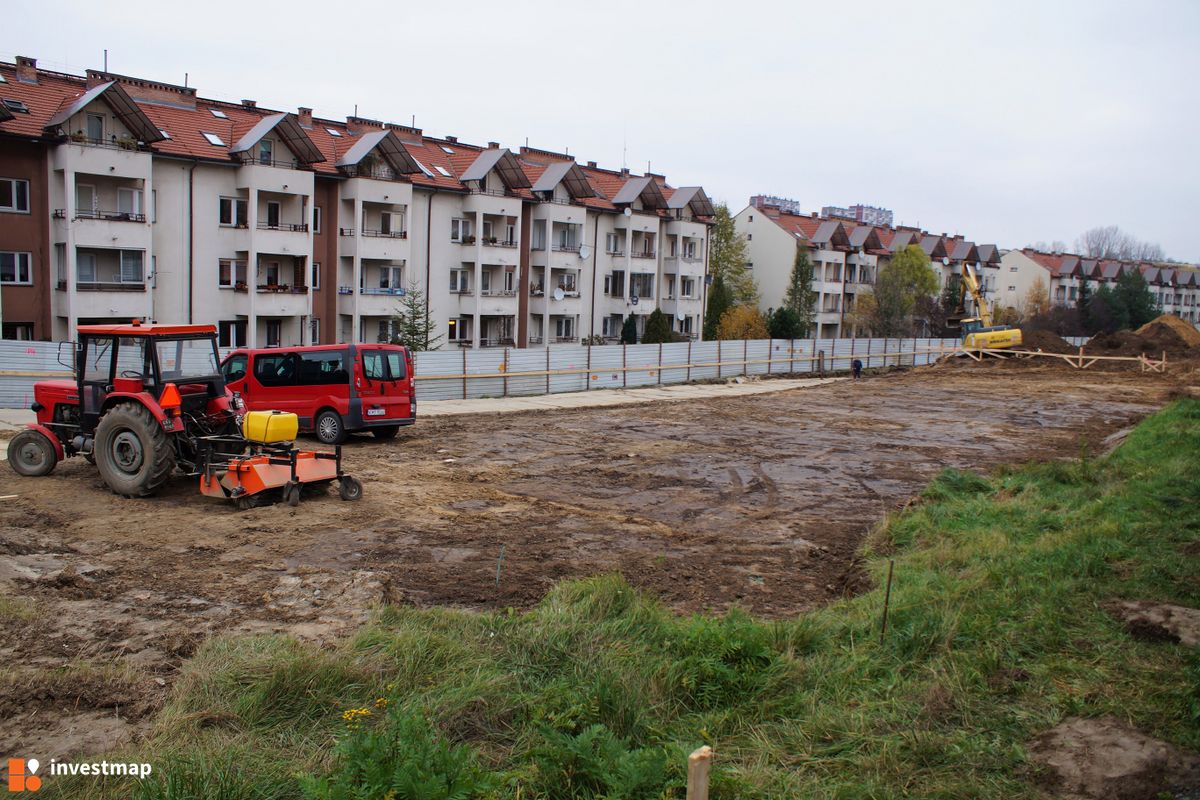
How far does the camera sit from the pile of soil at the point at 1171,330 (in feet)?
175

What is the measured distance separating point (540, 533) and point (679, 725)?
Result: 6.59m

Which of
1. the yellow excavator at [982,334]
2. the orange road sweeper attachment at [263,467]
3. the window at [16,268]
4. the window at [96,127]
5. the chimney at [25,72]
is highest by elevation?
the chimney at [25,72]

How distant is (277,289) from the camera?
36500 millimetres

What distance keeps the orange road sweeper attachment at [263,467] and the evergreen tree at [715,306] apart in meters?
47.6

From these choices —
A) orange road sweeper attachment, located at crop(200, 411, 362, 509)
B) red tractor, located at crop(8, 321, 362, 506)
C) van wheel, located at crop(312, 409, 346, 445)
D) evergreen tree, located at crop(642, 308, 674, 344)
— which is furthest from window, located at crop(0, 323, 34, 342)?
evergreen tree, located at crop(642, 308, 674, 344)

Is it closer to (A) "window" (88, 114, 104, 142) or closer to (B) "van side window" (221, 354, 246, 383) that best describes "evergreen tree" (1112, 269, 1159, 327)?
(A) "window" (88, 114, 104, 142)

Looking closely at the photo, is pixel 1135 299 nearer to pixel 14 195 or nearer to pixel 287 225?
pixel 287 225

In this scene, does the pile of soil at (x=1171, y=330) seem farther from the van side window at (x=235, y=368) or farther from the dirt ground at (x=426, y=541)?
the van side window at (x=235, y=368)

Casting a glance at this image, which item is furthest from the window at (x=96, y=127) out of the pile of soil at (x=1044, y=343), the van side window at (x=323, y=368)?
the pile of soil at (x=1044, y=343)

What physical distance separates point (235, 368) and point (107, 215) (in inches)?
580

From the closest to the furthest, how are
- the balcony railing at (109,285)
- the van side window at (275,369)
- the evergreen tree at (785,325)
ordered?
the van side window at (275,369), the balcony railing at (109,285), the evergreen tree at (785,325)

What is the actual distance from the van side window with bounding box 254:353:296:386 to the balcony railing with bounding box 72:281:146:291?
14.8 m

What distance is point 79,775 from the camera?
5.56m

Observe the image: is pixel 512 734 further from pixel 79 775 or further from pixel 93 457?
pixel 93 457
